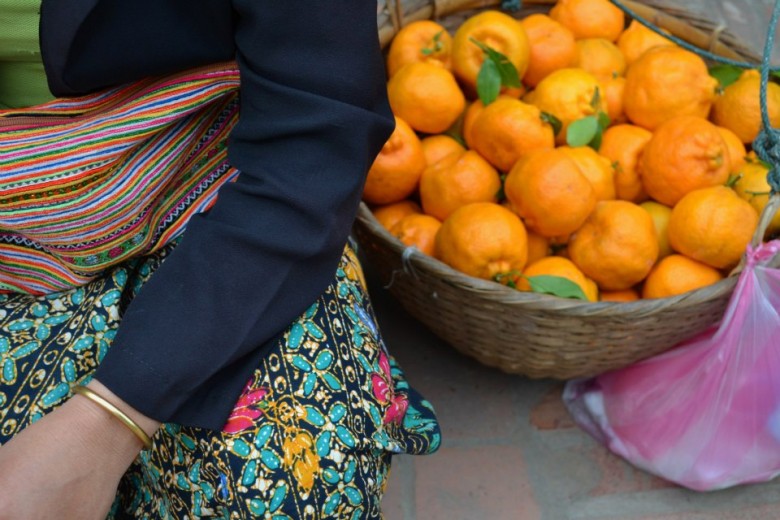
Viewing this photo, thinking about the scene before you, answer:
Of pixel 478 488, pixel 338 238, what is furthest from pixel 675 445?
pixel 338 238

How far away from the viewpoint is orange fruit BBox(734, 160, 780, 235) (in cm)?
126

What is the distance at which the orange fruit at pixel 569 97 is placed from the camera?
1.37 metres

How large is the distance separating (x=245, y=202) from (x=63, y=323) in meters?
0.29

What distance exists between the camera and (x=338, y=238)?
0.79 m

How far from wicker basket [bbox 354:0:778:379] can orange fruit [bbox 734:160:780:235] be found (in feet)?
0.58

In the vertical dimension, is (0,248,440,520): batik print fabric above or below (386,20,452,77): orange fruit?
below

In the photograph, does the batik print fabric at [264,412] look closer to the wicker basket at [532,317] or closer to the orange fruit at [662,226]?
the wicker basket at [532,317]

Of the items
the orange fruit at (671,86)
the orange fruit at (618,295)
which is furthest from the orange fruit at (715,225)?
the orange fruit at (671,86)

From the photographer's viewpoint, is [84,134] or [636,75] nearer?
[84,134]

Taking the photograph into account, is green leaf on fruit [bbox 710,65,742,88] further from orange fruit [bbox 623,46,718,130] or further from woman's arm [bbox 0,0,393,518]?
woman's arm [bbox 0,0,393,518]

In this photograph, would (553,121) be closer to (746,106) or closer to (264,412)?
(746,106)

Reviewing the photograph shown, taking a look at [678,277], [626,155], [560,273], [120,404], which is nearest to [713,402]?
[678,277]

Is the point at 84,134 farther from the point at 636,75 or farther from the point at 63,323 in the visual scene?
the point at 636,75

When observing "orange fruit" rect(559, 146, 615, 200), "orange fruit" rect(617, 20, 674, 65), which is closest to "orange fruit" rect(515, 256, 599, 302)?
"orange fruit" rect(559, 146, 615, 200)
